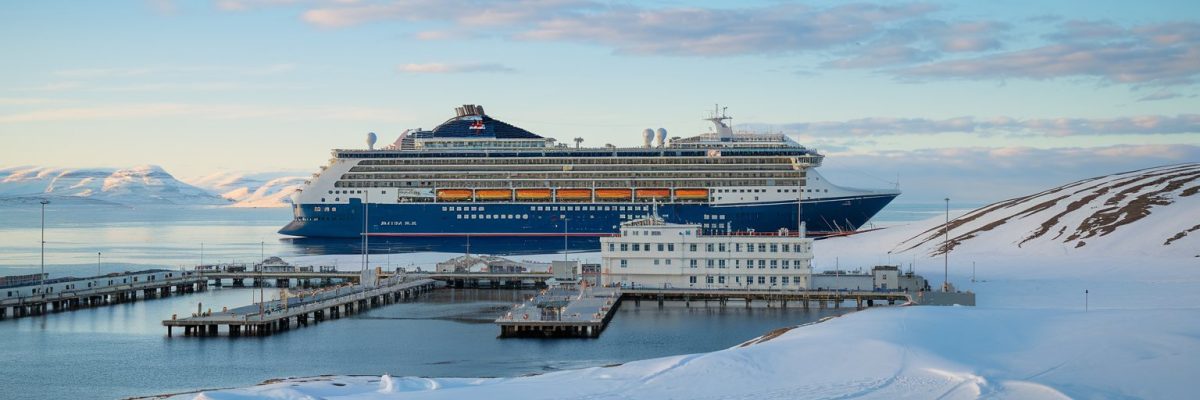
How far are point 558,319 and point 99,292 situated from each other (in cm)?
2445

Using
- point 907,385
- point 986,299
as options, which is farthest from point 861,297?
point 907,385

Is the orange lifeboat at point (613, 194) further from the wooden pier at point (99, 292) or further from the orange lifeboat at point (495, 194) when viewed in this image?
the wooden pier at point (99, 292)

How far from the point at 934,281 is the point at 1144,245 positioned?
1298cm

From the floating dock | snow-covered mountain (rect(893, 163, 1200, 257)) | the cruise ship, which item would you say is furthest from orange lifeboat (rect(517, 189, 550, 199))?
the floating dock

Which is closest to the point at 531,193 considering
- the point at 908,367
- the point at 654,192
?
the point at 654,192

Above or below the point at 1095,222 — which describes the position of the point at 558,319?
below

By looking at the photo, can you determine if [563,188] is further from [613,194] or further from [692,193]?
[692,193]

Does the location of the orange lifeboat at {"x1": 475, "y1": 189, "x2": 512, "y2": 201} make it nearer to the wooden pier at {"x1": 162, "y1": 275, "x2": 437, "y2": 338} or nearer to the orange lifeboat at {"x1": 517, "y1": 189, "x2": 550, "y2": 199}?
the orange lifeboat at {"x1": 517, "y1": 189, "x2": 550, "y2": 199}

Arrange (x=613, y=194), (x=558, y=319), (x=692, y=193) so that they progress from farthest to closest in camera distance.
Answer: (x=613, y=194) < (x=692, y=193) < (x=558, y=319)

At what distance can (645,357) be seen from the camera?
132 ft

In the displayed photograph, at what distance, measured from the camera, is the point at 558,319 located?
46.8 metres

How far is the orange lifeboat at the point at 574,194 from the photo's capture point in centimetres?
9988

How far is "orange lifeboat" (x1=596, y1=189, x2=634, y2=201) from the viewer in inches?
3898

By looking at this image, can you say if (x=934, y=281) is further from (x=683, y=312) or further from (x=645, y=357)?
(x=645, y=357)
